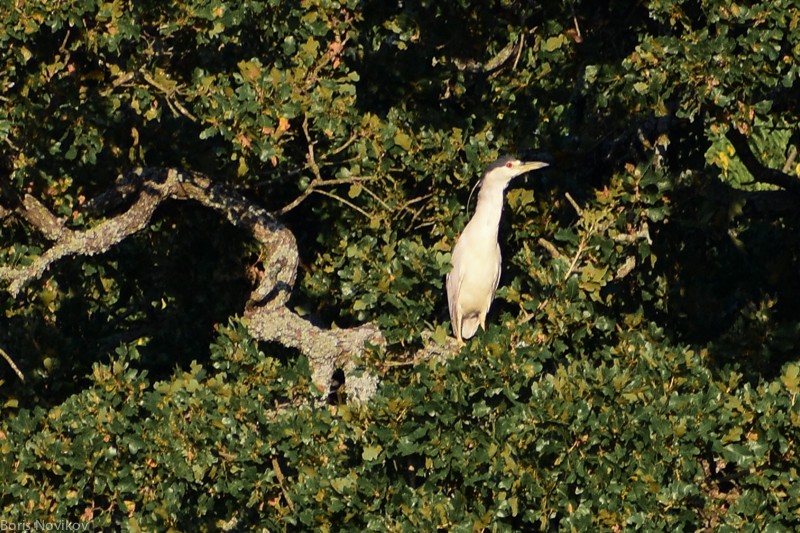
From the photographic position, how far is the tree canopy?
193 inches

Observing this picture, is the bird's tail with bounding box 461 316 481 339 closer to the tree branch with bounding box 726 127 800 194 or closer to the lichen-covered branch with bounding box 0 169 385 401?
the lichen-covered branch with bounding box 0 169 385 401

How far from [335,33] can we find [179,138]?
1.29 m

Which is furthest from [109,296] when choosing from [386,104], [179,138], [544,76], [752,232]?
[752,232]

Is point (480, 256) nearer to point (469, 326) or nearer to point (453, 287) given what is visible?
point (453, 287)

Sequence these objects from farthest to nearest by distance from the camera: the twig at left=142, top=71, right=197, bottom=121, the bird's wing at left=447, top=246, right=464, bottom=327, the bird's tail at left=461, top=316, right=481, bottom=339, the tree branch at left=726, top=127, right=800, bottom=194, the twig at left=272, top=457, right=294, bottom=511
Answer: the bird's tail at left=461, top=316, right=481, bottom=339
the bird's wing at left=447, top=246, right=464, bottom=327
the tree branch at left=726, top=127, right=800, bottom=194
the twig at left=142, top=71, right=197, bottom=121
the twig at left=272, top=457, right=294, bottom=511

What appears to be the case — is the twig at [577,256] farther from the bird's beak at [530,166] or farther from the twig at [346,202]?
the twig at [346,202]

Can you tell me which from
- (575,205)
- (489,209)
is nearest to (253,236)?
(489,209)

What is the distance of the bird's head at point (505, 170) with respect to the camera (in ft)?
20.1

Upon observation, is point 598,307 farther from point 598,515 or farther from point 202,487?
point 202,487

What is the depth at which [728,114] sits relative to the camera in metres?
5.04

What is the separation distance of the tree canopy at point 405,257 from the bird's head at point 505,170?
3.5 inches

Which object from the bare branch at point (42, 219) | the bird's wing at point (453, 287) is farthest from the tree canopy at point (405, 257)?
the bird's wing at point (453, 287)

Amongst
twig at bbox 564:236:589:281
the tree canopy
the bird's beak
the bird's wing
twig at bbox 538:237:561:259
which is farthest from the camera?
the bird's wing

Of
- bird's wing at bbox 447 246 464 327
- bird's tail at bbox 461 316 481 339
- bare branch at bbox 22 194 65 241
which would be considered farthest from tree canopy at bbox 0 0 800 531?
bird's tail at bbox 461 316 481 339
